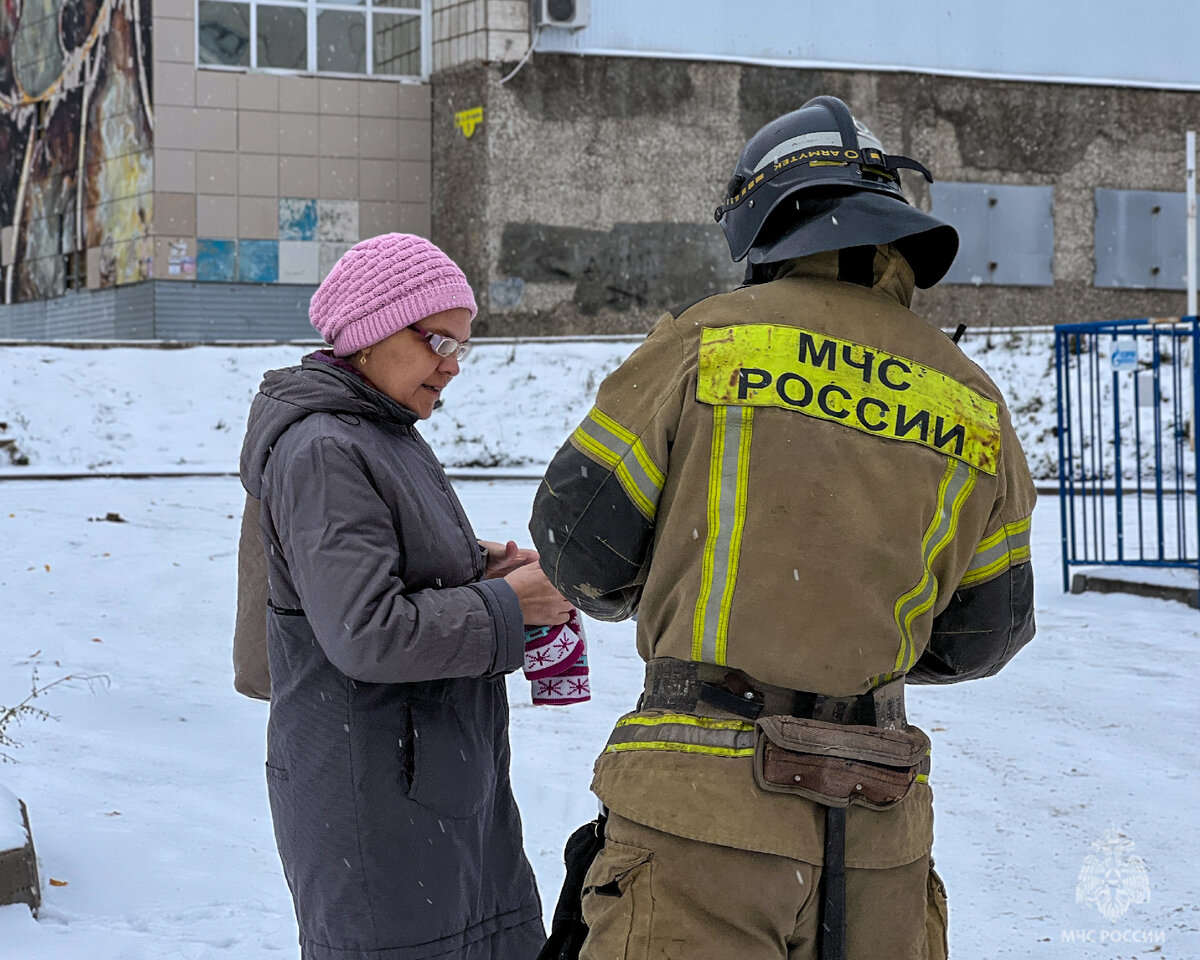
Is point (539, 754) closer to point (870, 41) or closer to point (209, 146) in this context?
point (209, 146)

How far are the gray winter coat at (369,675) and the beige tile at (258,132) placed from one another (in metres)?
18.7

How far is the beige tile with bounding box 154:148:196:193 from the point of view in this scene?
19.6 meters

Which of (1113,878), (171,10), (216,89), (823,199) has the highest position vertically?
(171,10)

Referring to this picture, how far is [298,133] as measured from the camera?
65.9ft

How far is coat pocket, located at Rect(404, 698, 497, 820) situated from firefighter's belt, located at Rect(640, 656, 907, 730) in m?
0.48

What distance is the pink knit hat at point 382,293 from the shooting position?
2379 mm

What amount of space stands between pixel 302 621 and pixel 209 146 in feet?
61.9

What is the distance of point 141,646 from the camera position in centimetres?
721

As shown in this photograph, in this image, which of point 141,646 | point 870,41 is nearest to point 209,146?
point 870,41

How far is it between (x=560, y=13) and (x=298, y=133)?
13.8ft

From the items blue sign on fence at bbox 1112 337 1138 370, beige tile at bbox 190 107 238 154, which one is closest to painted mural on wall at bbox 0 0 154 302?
beige tile at bbox 190 107 238 154

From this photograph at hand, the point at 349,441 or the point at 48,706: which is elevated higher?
the point at 349,441

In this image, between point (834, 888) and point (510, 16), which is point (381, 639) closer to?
point (834, 888)

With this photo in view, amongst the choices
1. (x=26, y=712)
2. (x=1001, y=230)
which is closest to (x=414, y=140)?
(x=1001, y=230)
